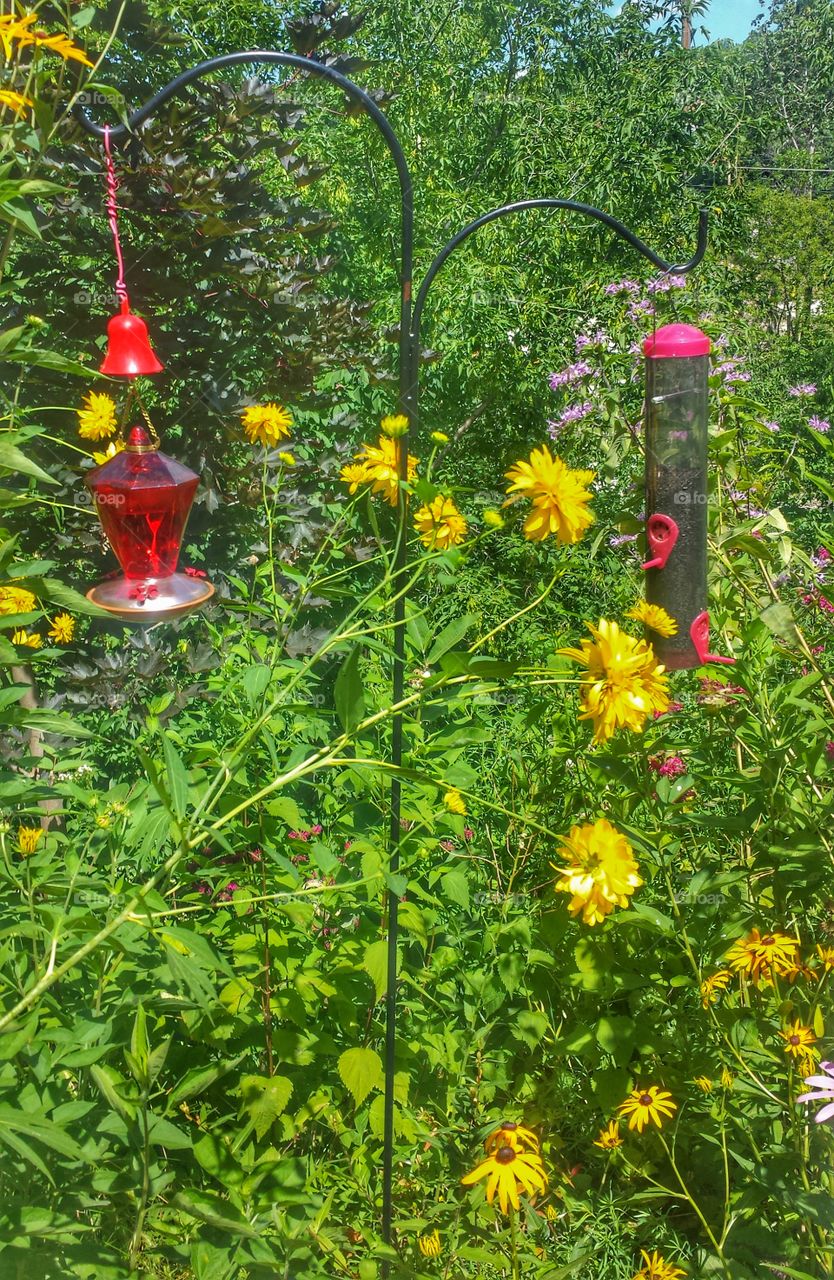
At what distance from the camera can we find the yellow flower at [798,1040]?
1561 mm

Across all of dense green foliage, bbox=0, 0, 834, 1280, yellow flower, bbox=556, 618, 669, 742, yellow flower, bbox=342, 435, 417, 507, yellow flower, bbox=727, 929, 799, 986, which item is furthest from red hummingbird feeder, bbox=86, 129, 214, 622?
yellow flower, bbox=727, 929, 799, 986

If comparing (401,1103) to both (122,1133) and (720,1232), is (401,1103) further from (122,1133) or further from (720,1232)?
(122,1133)

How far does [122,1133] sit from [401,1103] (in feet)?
2.35

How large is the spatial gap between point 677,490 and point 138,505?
1.21 m

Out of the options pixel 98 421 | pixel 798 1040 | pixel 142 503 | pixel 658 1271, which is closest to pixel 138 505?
pixel 142 503

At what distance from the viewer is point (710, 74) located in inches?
269

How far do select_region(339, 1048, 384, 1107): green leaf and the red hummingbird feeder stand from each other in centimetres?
73

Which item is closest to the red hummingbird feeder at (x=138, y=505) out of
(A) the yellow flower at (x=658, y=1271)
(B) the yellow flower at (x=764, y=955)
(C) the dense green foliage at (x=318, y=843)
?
(C) the dense green foliage at (x=318, y=843)

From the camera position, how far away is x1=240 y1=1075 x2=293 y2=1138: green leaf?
1.68m

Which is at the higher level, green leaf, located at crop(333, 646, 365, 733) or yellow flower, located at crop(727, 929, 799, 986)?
green leaf, located at crop(333, 646, 365, 733)

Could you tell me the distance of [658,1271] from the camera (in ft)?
5.50

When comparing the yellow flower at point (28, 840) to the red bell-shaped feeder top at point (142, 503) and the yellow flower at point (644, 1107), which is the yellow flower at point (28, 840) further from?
the yellow flower at point (644, 1107)

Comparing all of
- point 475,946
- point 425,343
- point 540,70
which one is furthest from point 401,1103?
point 540,70

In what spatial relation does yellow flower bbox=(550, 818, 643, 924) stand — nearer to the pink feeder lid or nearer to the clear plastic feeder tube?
the clear plastic feeder tube
